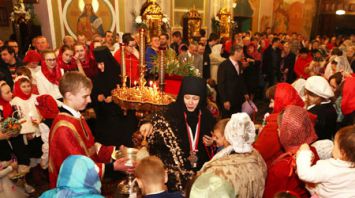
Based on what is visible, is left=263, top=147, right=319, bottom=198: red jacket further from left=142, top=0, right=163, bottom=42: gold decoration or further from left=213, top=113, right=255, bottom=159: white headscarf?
left=142, top=0, right=163, bottom=42: gold decoration

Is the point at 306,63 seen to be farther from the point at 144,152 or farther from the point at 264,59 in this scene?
the point at 144,152

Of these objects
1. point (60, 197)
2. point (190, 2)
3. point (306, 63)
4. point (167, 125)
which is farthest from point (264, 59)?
point (60, 197)

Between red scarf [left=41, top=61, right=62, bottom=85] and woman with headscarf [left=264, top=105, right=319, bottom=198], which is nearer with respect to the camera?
woman with headscarf [left=264, top=105, right=319, bottom=198]

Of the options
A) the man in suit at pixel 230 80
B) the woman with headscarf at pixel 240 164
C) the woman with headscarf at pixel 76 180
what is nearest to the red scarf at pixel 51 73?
the man in suit at pixel 230 80

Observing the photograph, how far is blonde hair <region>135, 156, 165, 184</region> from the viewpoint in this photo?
197 centimetres

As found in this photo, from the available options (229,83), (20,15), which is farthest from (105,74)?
(20,15)

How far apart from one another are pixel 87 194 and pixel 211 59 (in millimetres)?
6692

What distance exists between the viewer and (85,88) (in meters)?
2.36

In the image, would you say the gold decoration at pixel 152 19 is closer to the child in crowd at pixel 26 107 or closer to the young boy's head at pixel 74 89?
the child in crowd at pixel 26 107

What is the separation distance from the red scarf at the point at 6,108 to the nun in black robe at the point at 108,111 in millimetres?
1626

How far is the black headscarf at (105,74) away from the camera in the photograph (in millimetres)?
5523

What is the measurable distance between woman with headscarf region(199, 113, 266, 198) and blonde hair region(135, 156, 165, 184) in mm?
274

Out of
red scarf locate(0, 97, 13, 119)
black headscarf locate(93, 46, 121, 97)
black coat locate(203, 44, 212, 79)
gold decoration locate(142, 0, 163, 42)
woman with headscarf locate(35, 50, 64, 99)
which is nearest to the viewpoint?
red scarf locate(0, 97, 13, 119)

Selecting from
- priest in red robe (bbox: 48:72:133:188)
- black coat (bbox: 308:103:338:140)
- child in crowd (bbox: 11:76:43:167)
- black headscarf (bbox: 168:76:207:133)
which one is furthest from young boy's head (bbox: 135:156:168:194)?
child in crowd (bbox: 11:76:43:167)
